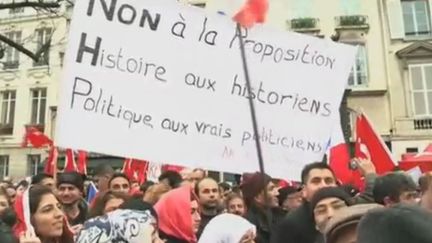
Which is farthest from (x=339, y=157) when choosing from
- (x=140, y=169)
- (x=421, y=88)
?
(x=421, y=88)

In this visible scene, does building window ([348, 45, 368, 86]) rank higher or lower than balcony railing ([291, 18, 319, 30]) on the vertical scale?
lower

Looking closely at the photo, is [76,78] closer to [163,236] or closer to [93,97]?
[93,97]

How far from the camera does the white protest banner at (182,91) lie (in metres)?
3.92

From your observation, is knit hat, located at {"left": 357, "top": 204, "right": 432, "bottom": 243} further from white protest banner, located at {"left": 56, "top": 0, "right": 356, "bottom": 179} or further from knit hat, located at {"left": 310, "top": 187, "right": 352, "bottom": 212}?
white protest banner, located at {"left": 56, "top": 0, "right": 356, "bottom": 179}

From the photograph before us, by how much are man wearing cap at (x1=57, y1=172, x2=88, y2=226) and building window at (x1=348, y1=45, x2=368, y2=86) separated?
2138 centimetres

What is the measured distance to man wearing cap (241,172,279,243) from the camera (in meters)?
4.55

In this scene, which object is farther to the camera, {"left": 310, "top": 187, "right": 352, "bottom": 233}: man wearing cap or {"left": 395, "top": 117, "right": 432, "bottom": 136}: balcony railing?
{"left": 395, "top": 117, "right": 432, "bottom": 136}: balcony railing

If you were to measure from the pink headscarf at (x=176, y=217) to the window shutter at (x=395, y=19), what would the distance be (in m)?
23.3

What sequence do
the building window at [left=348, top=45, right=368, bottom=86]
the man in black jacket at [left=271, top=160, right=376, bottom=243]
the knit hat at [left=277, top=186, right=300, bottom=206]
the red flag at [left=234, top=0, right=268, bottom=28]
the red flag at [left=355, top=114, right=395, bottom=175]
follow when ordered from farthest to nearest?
the building window at [left=348, top=45, right=368, bottom=86] < the red flag at [left=355, top=114, right=395, bottom=175] < the knit hat at [left=277, top=186, right=300, bottom=206] < the red flag at [left=234, top=0, right=268, bottom=28] < the man in black jacket at [left=271, top=160, right=376, bottom=243]

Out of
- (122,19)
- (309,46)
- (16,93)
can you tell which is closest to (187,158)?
(122,19)

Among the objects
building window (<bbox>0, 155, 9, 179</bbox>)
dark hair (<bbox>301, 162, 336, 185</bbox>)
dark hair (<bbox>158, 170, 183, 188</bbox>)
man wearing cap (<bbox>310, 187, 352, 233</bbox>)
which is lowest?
man wearing cap (<bbox>310, 187, 352, 233</bbox>)

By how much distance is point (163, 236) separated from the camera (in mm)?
3779

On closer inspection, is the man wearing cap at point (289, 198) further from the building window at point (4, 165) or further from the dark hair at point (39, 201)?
the building window at point (4, 165)

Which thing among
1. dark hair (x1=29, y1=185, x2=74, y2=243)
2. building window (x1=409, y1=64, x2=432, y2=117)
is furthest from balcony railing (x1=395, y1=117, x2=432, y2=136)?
dark hair (x1=29, y1=185, x2=74, y2=243)
